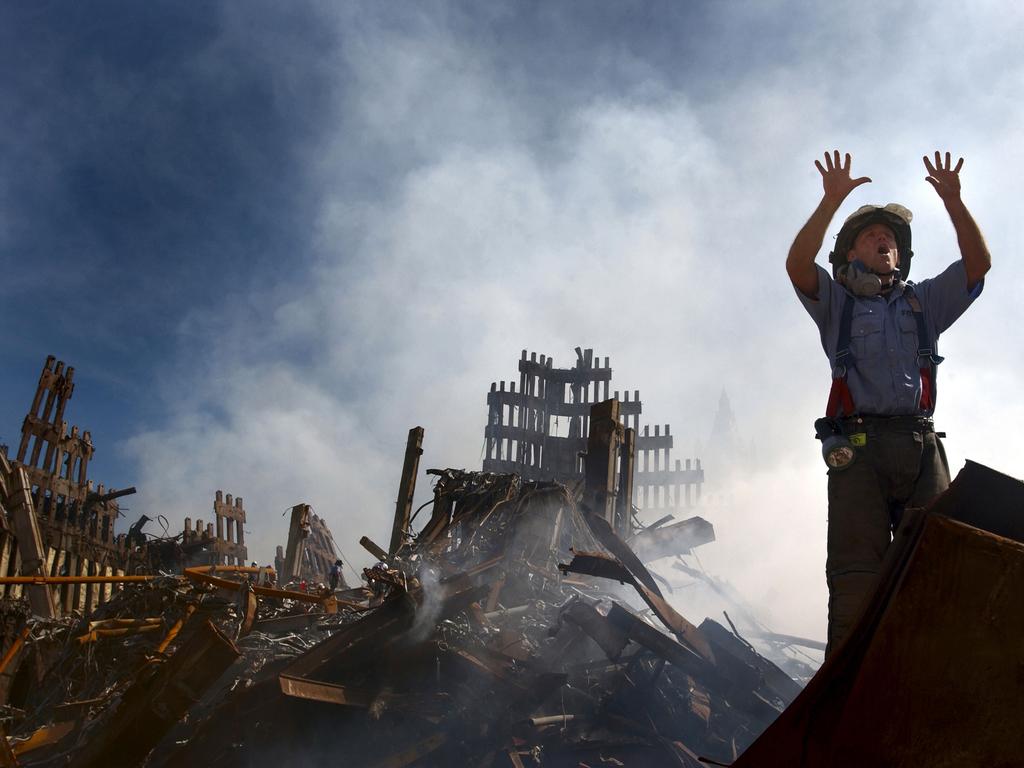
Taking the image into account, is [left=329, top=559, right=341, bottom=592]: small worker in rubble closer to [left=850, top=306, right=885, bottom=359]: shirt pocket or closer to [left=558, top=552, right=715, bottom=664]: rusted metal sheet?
[left=558, top=552, right=715, bottom=664]: rusted metal sheet

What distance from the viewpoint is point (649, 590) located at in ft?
18.5

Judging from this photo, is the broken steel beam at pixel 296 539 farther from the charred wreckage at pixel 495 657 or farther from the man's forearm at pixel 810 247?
the man's forearm at pixel 810 247

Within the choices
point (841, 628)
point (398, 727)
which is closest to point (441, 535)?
point (398, 727)

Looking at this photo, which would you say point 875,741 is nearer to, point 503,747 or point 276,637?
point 503,747

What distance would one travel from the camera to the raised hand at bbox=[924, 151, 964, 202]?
2914mm

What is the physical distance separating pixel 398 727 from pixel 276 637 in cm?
177

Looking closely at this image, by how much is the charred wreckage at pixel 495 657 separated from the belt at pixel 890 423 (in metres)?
1.26

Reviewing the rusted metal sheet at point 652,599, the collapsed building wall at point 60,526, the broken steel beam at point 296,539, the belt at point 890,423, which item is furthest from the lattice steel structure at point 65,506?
the belt at point 890,423

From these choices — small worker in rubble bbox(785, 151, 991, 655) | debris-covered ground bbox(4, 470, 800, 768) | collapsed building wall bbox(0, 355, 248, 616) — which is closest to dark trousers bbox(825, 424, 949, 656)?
small worker in rubble bbox(785, 151, 991, 655)

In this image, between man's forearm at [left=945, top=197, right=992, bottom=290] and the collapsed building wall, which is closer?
man's forearm at [left=945, top=197, right=992, bottom=290]

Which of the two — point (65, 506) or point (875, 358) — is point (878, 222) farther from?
point (65, 506)

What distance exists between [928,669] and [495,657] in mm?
3641

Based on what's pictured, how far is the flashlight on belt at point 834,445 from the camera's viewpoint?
273 cm

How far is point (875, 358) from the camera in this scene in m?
2.89
